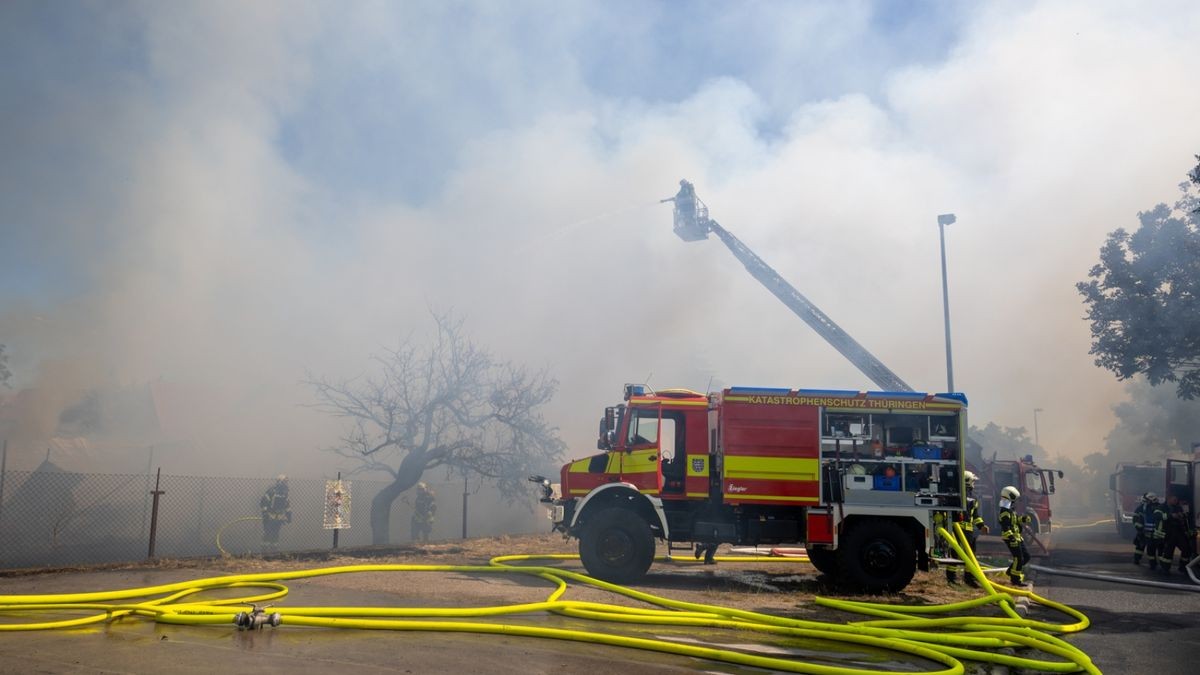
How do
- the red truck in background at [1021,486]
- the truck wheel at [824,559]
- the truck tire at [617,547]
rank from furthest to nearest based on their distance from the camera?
the red truck in background at [1021,486] < the truck wheel at [824,559] < the truck tire at [617,547]

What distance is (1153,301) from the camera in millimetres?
20859

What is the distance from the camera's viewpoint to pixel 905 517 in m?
10.9

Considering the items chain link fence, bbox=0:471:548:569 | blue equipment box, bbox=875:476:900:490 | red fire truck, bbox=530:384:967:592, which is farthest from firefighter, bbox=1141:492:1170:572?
chain link fence, bbox=0:471:548:569

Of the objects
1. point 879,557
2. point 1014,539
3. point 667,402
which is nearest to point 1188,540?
point 1014,539

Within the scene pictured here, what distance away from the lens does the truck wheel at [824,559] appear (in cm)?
1174

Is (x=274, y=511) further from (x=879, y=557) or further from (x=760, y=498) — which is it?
(x=879, y=557)

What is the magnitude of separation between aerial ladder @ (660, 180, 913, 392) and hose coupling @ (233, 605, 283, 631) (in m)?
15.5

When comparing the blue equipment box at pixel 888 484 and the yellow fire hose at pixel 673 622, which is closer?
the yellow fire hose at pixel 673 622

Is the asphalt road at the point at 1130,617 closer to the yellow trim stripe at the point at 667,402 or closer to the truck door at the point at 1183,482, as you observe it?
the truck door at the point at 1183,482

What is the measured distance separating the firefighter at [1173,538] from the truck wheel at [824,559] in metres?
7.43

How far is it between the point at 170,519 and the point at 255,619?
1803 cm

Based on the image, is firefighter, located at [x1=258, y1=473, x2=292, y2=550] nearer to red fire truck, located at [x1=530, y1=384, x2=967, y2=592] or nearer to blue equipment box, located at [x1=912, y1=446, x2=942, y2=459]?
red fire truck, located at [x1=530, y1=384, x2=967, y2=592]

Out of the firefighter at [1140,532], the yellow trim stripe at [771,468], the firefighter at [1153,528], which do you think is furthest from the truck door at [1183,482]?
the yellow trim stripe at [771,468]

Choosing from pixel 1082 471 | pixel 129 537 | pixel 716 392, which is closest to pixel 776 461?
pixel 716 392
